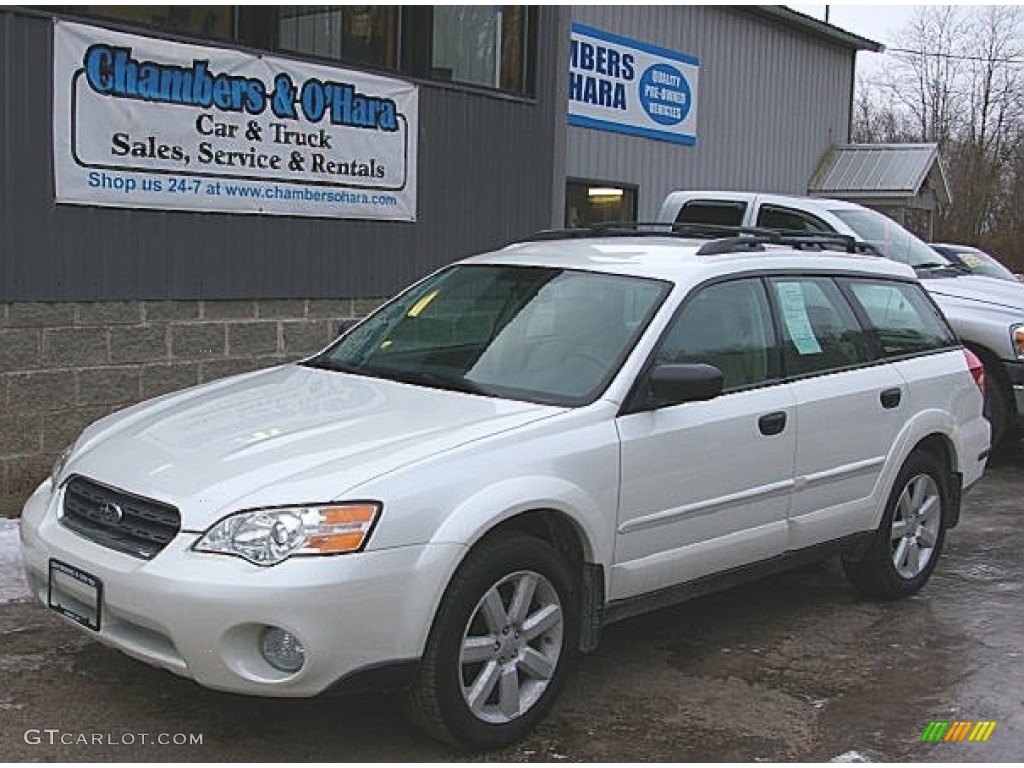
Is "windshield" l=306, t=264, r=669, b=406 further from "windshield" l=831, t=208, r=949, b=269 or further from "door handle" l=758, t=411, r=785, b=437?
"windshield" l=831, t=208, r=949, b=269

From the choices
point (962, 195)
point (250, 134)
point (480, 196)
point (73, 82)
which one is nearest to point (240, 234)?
point (250, 134)

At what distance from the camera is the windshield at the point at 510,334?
4.78 meters

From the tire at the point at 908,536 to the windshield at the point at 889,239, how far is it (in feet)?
16.0

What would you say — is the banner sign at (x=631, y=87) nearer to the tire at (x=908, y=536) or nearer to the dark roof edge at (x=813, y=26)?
the dark roof edge at (x=813, y=26)

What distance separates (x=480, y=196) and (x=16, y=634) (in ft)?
20.5

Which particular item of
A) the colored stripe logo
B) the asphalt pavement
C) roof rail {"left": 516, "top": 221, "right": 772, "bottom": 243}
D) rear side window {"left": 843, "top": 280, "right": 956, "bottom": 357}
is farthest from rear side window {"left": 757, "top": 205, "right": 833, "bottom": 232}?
the colored stripe logo

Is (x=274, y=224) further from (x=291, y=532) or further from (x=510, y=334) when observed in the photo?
(x=291, y=532)

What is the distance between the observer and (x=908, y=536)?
20.1 feet

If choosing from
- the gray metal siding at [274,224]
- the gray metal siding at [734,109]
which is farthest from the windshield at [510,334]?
the gray metal siding at [734,109]

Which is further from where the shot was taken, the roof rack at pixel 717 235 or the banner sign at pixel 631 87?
the banner sign at pixel 631 87

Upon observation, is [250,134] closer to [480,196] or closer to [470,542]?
[480,196]

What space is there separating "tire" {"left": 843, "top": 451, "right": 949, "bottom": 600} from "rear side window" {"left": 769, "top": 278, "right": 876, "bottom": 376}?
2.22ft

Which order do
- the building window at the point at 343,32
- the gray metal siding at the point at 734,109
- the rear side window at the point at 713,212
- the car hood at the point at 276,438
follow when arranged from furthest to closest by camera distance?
the gray metal siding at the point at 734,109
the rear side window at the point at 713,212
the building window at the point at 343,32
the car hood at the point at 276,438

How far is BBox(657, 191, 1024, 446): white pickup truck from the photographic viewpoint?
974 centimetres
